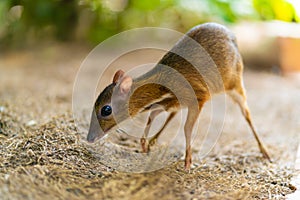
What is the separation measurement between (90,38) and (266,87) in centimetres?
284

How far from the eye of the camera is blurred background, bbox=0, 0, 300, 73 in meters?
7.05

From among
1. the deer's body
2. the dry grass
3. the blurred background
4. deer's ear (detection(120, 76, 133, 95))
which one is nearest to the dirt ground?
the dry grass

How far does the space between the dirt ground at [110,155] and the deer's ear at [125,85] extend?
463 mm

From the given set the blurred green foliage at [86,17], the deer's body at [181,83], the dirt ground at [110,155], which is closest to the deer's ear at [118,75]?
the deer's body at [181,83]

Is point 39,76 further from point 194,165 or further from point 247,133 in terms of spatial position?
point 194,165

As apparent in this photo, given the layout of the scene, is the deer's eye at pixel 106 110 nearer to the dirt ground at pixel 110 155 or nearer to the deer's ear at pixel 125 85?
the deer's ear at pixel 125 85

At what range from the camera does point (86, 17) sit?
26.4 feet

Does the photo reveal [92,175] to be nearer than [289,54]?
Yes

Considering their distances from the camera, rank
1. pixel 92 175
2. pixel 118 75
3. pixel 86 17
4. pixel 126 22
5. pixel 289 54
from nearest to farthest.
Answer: pixel 92 175 < pixel 118 75 < pixel 289 54 < pixel 126 22 < pixel 86 17

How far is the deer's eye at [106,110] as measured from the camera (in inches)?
128

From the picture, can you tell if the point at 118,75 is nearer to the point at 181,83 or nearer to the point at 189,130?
the point at 181,83

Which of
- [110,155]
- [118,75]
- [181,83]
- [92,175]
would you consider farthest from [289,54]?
[92,175]

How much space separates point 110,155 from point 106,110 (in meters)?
0.40

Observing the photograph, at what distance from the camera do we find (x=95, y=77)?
6555mm
